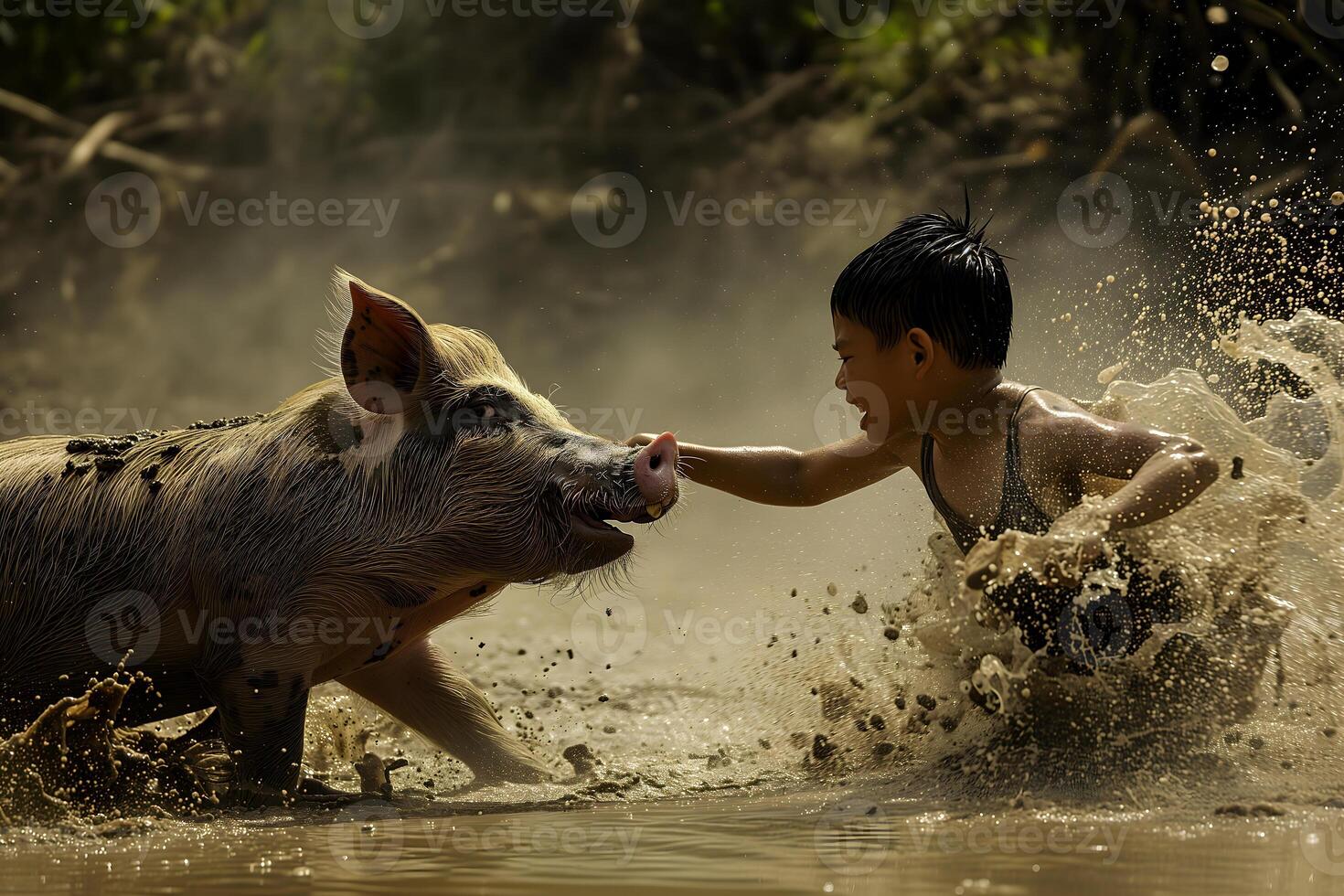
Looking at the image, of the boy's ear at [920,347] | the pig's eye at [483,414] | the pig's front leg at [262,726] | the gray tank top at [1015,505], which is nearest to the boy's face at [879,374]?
the boy's ear at [920,347]

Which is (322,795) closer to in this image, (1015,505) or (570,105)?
(1015,505)

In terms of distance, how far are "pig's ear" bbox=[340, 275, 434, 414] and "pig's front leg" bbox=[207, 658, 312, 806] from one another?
833 mm

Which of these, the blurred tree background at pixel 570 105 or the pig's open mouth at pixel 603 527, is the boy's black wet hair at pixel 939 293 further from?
the blurred tree background at pixel 570 105

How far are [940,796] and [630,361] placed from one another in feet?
23.2

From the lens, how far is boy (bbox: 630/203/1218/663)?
3.77 meters

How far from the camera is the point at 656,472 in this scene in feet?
13.3

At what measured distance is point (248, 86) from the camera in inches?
454

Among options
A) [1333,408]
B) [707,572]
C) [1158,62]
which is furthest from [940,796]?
[1158,62]

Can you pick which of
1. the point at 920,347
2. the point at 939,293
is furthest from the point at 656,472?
the point at 939,293

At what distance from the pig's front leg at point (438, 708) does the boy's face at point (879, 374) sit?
1.55 meters

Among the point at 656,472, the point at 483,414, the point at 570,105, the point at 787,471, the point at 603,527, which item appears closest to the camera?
the point at 656,472

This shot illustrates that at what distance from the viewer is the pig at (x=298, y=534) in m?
4.04

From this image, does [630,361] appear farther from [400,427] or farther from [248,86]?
[400,427]

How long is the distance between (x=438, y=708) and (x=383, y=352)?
3.82 ft
